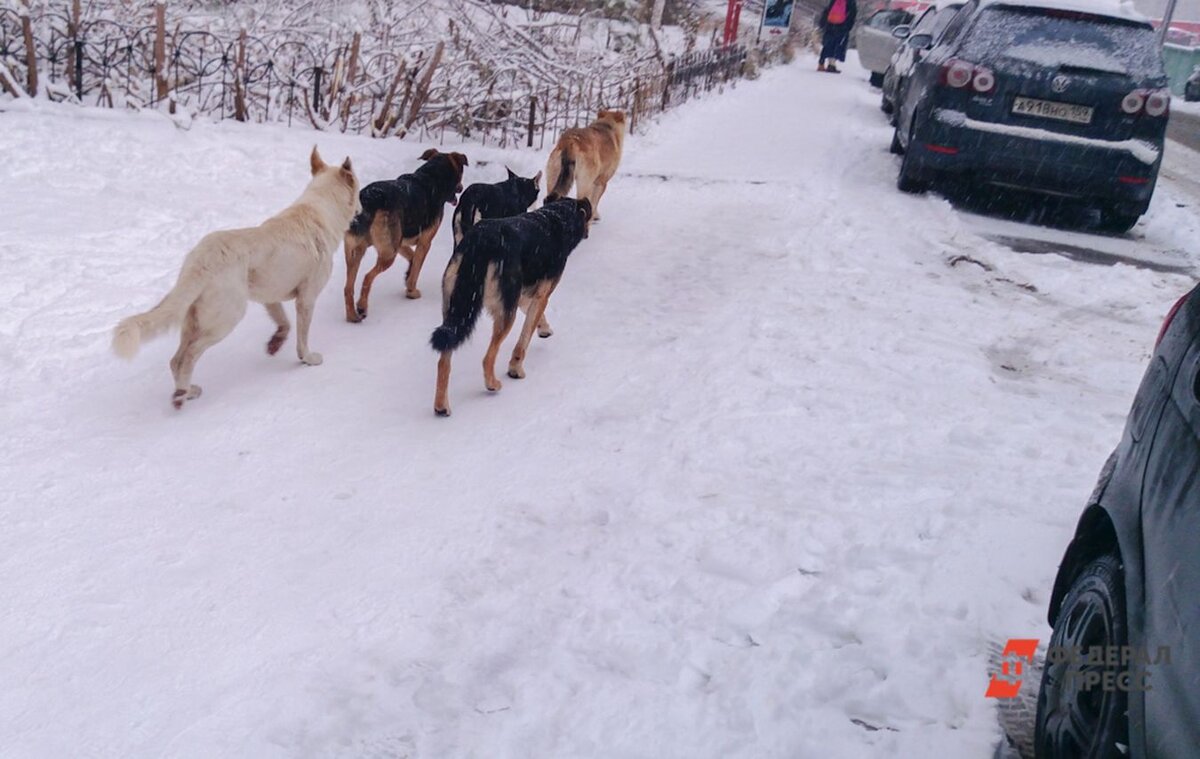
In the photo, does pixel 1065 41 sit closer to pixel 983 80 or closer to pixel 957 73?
pixel 983 80

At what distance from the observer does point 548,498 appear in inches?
165

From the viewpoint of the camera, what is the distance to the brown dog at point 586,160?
808cm

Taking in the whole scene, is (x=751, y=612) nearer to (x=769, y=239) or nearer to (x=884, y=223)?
(x=769, y=239)

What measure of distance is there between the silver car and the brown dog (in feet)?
51.2

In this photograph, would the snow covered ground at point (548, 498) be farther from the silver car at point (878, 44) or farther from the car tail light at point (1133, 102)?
the silver car at point (878, 44)

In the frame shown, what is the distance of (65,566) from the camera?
139 inches

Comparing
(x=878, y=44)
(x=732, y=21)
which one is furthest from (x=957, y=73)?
(x=878, y=44)

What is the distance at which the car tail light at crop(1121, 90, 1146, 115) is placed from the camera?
27.9 ft

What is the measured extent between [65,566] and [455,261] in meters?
2.39

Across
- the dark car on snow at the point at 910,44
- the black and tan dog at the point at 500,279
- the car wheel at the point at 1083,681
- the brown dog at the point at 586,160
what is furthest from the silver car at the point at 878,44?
the car wheel at the point at 1083,681

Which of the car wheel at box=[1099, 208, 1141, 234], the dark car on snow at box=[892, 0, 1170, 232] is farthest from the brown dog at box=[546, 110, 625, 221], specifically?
the car wheel at box=[1099, 208, 1141, 234]

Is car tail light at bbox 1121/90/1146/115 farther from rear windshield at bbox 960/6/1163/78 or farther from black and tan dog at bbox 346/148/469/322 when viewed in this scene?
black and tan dog at bbox 346/148/469/322

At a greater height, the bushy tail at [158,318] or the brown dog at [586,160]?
the brown dog at [586,160]

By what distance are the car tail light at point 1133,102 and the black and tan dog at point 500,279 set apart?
5995 millimetres
